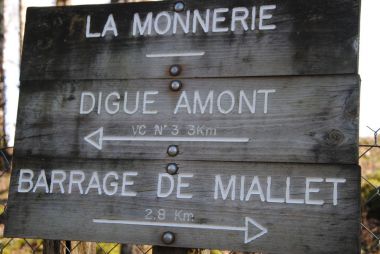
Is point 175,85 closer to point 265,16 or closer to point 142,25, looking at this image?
point 142,25

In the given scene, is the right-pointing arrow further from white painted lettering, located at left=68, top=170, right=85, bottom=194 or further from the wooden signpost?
white painted lettering, located at left=68, top=170, right=85, bottom=194

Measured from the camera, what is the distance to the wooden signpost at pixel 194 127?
6.92 feet

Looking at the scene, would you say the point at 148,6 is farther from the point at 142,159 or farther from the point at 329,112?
the point at 329,112

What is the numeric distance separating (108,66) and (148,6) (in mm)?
315

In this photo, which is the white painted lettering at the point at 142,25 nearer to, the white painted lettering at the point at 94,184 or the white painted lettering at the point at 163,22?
the white painted lettering at the point at 163,22

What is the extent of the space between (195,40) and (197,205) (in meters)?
0.69

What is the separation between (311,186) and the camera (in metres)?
2.10

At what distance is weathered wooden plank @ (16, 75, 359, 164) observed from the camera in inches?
83.4

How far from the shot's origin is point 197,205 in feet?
7.22

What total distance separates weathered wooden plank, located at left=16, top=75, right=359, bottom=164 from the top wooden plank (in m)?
0.06

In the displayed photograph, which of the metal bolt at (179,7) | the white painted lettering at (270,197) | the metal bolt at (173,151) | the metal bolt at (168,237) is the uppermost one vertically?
the metal bolt at (179,7)

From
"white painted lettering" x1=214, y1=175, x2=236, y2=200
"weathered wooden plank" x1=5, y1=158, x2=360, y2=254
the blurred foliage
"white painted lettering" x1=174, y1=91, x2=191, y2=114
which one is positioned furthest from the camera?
the blurred foliage

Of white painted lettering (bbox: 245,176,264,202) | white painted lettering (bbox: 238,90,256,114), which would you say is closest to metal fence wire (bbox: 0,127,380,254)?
white painted lettering (bbox: 245,176,264,202)

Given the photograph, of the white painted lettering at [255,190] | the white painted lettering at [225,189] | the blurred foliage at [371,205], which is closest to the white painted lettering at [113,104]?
the white painted lettering at [225,189]
